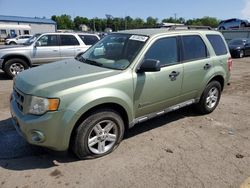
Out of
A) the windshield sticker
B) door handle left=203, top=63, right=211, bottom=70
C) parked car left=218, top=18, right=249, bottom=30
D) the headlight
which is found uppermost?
parked car left=218, top=18, right=249, bottom=30

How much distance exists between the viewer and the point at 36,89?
3.37 m

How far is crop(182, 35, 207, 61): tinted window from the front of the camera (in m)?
4.81

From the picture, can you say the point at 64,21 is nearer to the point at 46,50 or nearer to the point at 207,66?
the point at 46,50

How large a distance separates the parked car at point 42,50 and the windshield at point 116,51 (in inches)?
221

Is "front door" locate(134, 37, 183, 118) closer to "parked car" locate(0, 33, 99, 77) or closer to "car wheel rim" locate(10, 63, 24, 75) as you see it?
"parked car" locate(0, 33, 99, 77)

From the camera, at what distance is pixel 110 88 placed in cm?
366

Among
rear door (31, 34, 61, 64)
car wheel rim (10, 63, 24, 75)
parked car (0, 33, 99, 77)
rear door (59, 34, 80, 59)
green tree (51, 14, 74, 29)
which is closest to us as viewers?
parked car (0, 33, 99, 77)

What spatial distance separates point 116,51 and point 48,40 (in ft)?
21.5

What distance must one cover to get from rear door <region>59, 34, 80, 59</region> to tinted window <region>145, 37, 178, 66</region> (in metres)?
6.62

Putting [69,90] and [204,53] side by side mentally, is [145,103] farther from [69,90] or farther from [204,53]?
[204,53]

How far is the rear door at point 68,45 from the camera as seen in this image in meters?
10.4

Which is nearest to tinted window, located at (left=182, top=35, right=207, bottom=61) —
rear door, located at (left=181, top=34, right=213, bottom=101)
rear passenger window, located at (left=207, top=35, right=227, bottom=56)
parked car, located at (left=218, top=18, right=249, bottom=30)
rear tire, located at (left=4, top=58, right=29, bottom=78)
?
rear door, located at (left=181, top=34, right=213, bottom=101)

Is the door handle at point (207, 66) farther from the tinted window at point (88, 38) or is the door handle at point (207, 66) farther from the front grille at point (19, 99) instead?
the tinted window at point (88, 38)

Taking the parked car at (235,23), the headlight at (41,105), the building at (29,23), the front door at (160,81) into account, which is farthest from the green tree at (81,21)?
the headlight at (41,105)
